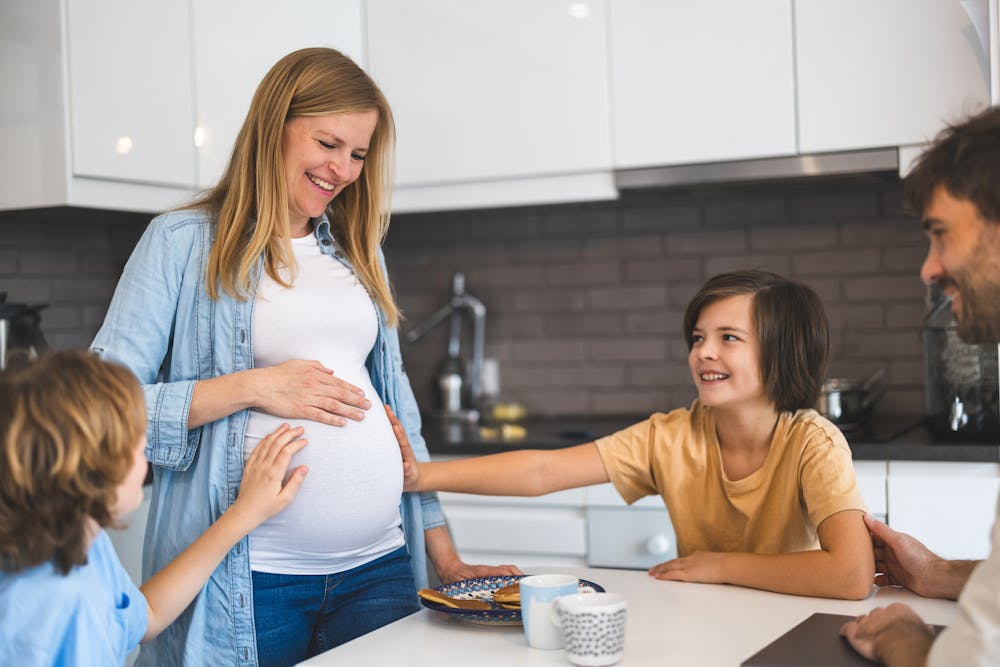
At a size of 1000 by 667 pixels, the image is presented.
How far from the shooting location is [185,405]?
1.60m

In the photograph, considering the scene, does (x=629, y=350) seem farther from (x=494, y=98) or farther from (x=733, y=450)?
(x=733, y=450)

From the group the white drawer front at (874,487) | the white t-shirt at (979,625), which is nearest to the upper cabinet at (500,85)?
the white drawer front at (874,487)

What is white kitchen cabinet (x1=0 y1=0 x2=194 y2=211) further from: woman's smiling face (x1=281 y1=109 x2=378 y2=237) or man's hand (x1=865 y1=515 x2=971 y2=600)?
man's hand (x1=865 y1=515 x2=971 y2=600)

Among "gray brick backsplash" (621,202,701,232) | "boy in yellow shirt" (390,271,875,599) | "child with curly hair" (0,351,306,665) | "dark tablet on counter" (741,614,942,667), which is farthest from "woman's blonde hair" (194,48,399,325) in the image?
"gray brick backsplash" (621,202,701,232)

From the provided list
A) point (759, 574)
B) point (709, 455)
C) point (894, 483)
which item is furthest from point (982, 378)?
point (759, 574)

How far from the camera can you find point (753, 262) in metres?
3.28

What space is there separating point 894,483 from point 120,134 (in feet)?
6.72

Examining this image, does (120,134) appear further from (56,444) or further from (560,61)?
(56,444)

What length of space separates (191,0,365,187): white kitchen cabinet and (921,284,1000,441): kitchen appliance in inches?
74.0

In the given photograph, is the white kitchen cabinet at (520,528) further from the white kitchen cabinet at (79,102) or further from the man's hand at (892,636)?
the man's hand at (892,636)

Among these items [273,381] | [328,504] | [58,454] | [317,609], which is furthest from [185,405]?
[58,454]

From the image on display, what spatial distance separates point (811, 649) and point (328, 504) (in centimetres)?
76

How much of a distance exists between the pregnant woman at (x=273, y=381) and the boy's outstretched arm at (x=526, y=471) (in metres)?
0.15

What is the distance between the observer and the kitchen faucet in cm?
355
